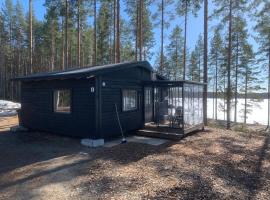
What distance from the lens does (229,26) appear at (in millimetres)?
15023

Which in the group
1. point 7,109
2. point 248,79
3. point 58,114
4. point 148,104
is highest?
point 248,79

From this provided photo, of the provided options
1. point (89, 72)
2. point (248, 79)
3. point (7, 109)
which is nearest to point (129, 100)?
point (89, 72)

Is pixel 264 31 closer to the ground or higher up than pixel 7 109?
higher up

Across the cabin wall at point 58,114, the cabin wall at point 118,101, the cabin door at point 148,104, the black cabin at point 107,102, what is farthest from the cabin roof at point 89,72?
the cabin door at point 148,104

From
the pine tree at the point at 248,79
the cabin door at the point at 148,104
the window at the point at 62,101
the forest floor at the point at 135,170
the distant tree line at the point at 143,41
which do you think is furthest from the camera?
the pine tree at the point at 248,79

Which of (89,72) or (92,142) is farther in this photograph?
(92,142)

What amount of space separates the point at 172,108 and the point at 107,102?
302cm

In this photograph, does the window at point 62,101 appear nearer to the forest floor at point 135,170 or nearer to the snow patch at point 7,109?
the forest floor at point 135,170

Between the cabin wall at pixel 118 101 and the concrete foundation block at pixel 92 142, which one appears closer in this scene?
the concrete foundation block at pixel 92 142

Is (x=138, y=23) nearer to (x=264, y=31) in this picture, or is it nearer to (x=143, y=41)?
(x=143, y=41)

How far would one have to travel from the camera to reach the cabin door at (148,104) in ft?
36.2

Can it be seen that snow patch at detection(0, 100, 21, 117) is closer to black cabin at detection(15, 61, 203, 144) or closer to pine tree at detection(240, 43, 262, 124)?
black cabin at detection(15, 61, 203, 144)

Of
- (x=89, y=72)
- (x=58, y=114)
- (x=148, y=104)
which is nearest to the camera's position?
(x=89, y=72)

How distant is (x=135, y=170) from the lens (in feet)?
18.9
